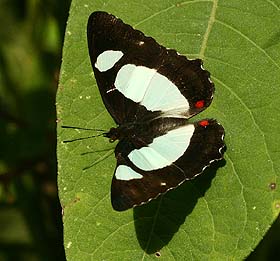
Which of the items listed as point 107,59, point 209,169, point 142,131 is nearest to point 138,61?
point 107,59

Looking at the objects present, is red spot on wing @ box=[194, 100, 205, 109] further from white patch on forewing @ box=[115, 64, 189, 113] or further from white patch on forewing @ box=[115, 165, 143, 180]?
white patch on forewing @ box=[115, 165, 143, 180]

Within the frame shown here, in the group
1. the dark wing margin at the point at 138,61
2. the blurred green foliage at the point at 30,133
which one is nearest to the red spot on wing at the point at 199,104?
the dark wing margin at the point at 138,61

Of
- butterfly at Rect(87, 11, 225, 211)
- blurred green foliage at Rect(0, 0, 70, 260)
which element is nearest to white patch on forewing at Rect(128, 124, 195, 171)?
butterfly at Rect(87, 11, 225, 211)

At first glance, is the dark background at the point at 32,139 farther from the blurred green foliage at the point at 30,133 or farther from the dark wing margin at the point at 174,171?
the dark wing margin at the point at 174,171

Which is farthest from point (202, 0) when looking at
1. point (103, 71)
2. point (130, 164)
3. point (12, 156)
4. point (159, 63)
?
point (12, 156)

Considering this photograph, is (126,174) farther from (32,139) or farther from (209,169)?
(32,139)
